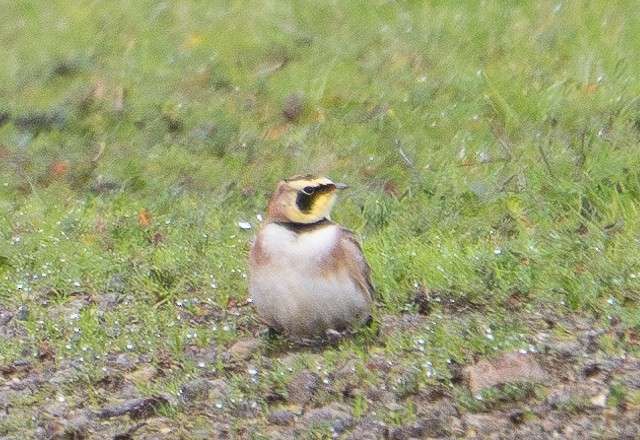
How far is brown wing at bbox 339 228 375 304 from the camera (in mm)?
6234

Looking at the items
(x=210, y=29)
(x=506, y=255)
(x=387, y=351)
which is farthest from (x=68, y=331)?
(x=210, y=29)

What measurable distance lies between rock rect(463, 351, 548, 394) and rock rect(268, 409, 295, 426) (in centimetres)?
74

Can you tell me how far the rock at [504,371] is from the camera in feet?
18.8

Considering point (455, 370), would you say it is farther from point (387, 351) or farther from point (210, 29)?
point (210, 29)

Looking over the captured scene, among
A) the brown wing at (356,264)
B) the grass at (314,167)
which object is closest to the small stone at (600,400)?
the grass at (314,167)

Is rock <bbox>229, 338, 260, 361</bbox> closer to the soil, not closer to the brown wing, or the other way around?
the soil

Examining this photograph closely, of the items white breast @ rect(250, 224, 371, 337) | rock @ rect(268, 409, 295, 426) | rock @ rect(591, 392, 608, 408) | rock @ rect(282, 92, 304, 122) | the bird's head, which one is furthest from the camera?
rock @ rect(282, 92, 304, 122)

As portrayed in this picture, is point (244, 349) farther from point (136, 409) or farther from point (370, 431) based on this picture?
point (370, 431)

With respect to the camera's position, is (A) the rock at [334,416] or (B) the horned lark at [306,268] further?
(B) the horned lark at [306,268]

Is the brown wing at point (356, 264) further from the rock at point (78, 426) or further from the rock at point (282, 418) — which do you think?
the rock at point (78, 426)

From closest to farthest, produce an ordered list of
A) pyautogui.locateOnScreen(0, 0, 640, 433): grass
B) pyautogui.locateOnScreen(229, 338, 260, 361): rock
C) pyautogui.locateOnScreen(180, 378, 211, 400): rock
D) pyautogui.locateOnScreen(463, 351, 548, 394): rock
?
pyautogui.locateOnScreen(463, 351, 548, 394): rock
pyautogui.locateOnScreen(180, 378, 211, 400): rock
pyautogui.locateOnScreen(229, 338, 260, 361): rock
pyautogui.locateOnScreen(0, 0, 640, 433): grass

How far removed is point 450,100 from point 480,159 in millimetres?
877

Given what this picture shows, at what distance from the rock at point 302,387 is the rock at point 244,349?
0.53 m

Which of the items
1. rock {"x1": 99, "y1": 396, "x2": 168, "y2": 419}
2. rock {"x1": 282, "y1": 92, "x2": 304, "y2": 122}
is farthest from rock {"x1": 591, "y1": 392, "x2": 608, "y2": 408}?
rock {"x1": 282, "y1": 92, "x2": 304, "y2": 122}
